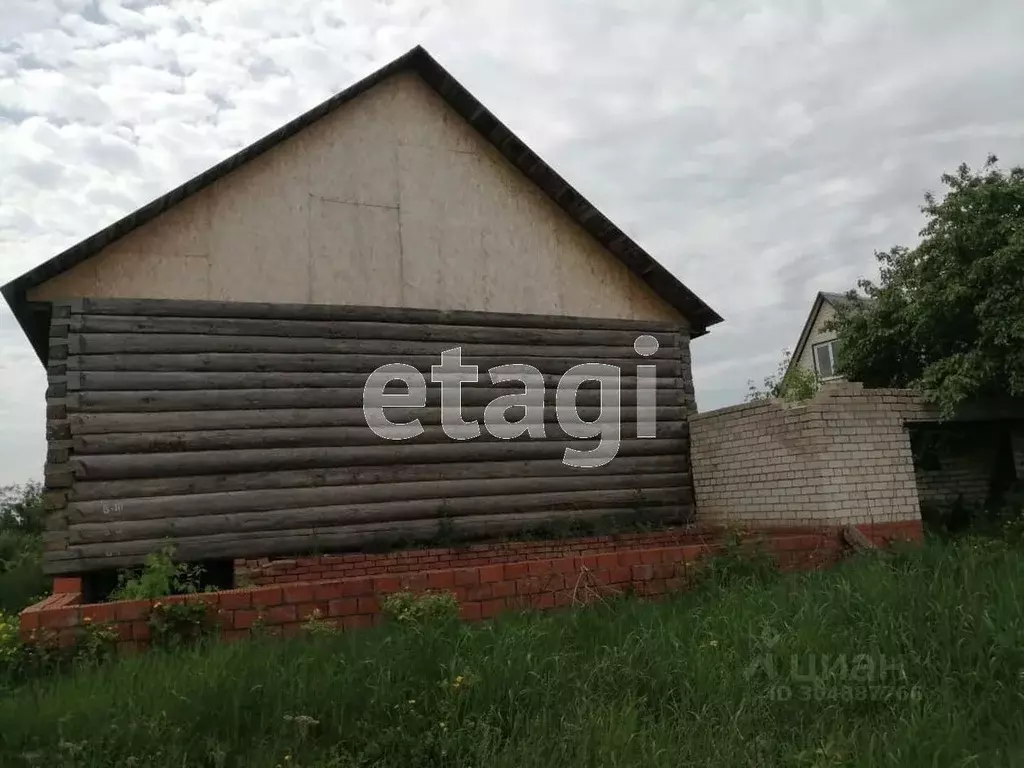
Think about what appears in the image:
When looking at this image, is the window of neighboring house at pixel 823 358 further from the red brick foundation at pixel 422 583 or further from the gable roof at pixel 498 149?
the red brick foundation at pixel 422 583

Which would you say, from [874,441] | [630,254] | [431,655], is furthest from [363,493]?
[874,441]

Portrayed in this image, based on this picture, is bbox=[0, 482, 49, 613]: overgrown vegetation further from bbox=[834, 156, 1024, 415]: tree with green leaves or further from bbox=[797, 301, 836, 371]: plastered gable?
bbox=[797, 301, 836, 371]: plastered gable

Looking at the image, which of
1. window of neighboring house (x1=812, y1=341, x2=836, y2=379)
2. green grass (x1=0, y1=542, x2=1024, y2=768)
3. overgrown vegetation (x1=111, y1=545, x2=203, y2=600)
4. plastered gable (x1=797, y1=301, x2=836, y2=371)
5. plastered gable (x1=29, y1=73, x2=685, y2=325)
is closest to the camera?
green grass (x1=0, y1=542, x2=1024, y2=768)

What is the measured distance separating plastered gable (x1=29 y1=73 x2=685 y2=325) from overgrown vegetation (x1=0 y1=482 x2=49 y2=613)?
2.62 meters

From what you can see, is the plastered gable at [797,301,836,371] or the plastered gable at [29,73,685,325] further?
the plastered gable at [797,301,836,371]

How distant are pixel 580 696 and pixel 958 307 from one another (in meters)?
8.10

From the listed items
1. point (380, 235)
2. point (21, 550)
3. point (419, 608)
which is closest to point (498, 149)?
point (380, 235)

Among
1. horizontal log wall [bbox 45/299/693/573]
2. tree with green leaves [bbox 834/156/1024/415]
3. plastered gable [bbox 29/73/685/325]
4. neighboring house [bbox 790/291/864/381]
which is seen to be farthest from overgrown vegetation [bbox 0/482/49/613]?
neighboring house [bbox 790/291/864/381]

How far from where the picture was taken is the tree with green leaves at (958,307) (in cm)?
867

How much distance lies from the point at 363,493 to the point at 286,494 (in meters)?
0.72

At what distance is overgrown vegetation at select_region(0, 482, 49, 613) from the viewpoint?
8094 mm

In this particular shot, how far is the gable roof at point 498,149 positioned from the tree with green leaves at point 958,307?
286 centimetres

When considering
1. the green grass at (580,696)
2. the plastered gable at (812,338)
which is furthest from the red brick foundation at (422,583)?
the plastered gable at (812,338)

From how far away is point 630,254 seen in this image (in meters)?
9.03
